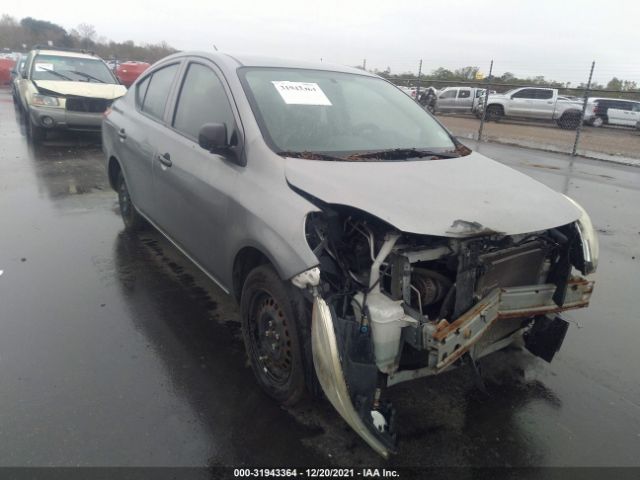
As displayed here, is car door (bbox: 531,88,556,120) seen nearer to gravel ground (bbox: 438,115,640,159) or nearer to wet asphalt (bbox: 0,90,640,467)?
gravel ground (bbox: 438,115,640,159)

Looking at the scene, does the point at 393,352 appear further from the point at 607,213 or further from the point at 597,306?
the point at 607,213

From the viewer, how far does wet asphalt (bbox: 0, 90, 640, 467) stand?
2482 mm

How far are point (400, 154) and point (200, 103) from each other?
154 centimetres

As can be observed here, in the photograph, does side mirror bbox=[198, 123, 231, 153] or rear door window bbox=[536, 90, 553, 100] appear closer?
side mirror bbox=[198, 123, 231, 153]

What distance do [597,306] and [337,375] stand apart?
312cm

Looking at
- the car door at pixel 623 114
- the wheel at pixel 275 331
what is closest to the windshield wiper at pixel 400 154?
the wheel at pixel 275 331

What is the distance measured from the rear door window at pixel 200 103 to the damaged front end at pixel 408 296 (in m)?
1.24

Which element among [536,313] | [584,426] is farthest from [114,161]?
[584,426]

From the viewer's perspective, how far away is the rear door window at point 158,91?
4242 millimetres

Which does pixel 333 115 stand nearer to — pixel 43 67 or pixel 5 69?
pixel 43 67

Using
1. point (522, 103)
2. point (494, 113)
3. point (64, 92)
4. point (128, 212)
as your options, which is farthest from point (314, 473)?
point (494, 113)

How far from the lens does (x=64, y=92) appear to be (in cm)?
998

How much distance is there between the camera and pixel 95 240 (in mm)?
5160

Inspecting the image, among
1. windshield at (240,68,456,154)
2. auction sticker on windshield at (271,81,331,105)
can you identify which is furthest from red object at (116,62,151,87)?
auction sticker on windshield at (271,81,331,105)
